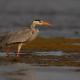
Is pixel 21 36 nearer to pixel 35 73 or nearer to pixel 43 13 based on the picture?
pixel 35 73

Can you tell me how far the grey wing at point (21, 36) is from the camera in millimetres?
22984

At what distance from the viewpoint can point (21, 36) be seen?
23.2 meters

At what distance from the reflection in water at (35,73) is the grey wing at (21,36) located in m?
4.32

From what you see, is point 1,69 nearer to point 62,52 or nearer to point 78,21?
point 62,52

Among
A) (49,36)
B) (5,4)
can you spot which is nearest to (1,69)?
(49,36)

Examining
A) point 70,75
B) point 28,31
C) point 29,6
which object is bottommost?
point 70,75

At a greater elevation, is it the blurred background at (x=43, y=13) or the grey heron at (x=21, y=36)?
the blurred background at (x=43, y=13)

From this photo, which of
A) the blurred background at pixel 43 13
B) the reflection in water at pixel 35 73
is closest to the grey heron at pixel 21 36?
the reflection in water at pixel 35 73

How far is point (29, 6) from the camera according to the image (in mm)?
39281

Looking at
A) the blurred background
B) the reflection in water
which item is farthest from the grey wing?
the blurred background

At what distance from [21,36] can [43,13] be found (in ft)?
48.2

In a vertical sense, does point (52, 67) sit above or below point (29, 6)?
below

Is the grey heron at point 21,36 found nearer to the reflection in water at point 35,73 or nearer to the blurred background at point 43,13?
the reflection in water at point 35,73

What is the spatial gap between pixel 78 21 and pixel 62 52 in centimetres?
1281
